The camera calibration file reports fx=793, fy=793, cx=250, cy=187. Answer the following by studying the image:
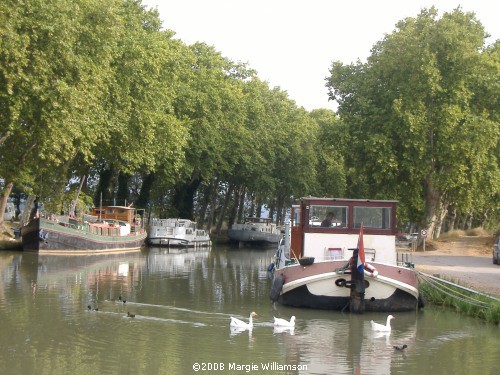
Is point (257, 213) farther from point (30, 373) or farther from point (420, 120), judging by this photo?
point (30, 373)

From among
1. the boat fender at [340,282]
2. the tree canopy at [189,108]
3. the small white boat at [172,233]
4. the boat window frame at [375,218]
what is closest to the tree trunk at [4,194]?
the tree canopy at [189,108]

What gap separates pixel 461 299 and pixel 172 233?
1643 inches

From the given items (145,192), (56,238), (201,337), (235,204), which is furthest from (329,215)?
(235,204)

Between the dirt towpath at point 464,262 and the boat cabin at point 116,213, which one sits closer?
the dirt towpath at point 464,262

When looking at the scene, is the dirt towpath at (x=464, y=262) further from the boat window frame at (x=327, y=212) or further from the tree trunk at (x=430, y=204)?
the boat window frame at (x=327, y=212)

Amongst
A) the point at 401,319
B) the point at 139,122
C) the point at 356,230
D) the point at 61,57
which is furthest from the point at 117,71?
the point at 401,319

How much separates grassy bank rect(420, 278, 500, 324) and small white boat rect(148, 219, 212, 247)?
36369mm

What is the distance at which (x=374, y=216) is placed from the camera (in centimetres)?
2466

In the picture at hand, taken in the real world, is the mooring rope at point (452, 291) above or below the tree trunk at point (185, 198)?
below

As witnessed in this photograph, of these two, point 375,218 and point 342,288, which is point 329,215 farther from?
point 342,288

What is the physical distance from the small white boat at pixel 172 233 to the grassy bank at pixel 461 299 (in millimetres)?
36369

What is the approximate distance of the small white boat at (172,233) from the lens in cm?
6169

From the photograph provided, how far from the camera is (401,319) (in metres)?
21.6

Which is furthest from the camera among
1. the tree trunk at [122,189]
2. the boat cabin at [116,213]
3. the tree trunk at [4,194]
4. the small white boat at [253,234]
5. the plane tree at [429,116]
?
the small white boat at [253,234]
